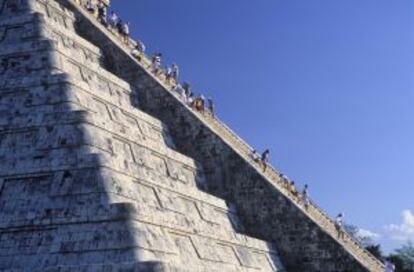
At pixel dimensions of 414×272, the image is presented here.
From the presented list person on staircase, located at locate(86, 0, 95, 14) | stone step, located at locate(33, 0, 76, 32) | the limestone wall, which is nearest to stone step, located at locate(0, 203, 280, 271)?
the limestone wall

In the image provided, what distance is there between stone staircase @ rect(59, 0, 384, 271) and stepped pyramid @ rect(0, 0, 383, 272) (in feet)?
0.32

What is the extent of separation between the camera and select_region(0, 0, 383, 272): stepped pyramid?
34.4ft

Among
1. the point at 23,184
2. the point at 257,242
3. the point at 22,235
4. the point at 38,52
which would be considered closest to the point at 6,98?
the point at 38,52

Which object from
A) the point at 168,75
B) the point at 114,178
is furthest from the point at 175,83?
the point at 114,178

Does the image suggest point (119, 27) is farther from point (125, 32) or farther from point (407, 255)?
point (407, 255)

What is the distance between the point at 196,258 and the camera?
12.0 m

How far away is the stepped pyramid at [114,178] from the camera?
34.4ft

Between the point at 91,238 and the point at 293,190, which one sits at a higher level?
the point at 293,190

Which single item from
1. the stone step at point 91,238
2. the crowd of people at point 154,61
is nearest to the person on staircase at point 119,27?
the crowd of people at point 154,61

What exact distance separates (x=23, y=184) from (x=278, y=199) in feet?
23.2

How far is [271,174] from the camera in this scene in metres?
20.1

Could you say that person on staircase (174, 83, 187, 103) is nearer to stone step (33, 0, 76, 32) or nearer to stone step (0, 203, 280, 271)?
stone step (33, 0, 76, 32)

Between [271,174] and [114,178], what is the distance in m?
9.33

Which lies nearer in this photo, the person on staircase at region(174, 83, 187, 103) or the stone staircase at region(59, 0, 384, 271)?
the stone staircase at region(59, 0, 384, 271)
